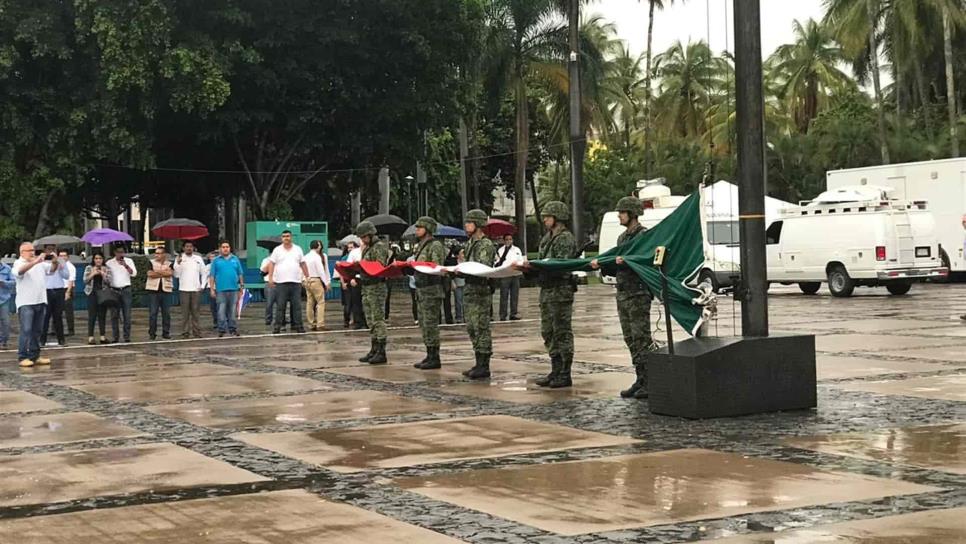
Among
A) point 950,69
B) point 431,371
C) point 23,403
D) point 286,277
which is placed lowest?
point 23,403

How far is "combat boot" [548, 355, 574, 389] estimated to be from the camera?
13.7m

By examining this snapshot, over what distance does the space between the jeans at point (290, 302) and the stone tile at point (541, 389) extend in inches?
403

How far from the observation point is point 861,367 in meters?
15.1

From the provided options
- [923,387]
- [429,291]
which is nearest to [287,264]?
[429,291]

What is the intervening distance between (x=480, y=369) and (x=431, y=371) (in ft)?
3.83

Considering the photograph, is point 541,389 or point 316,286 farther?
point 316,286

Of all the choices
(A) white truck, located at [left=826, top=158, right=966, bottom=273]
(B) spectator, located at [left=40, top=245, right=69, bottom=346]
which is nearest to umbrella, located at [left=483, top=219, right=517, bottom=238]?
(B) spectator, located at [left=40, top=245, right=69, bottom=346]

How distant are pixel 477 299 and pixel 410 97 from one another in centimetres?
2306

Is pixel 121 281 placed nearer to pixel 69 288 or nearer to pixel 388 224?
pixel 69 288

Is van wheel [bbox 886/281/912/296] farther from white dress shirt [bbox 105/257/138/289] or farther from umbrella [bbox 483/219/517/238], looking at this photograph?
white dress shirt [bbox 105/257/138/289]

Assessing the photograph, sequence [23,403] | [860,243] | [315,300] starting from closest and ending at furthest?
[23,403] → [315,300] → [860,243]

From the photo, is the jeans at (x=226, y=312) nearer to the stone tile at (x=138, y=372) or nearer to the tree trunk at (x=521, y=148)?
the stone tile at (x=138, y=372)

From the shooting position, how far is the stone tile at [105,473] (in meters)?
8.34

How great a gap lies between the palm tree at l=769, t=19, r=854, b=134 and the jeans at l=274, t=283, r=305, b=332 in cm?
4799
